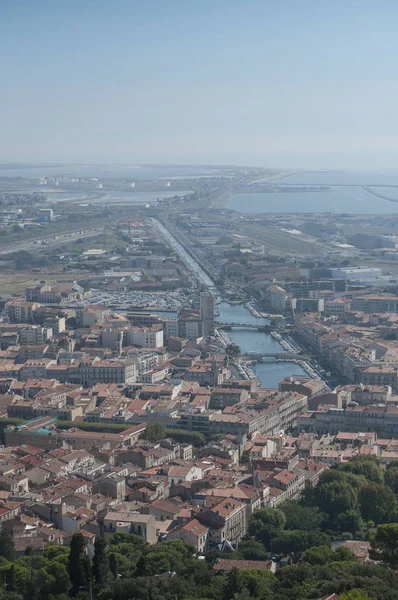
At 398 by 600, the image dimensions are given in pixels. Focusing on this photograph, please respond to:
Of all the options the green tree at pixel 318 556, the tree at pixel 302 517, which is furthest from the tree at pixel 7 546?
the tree at pixel 302 517

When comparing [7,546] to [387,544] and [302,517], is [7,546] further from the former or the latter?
[387,544]

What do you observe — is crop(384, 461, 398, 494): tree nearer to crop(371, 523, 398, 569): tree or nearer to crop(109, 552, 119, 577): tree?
crop(371, 523, 398, 569): tree

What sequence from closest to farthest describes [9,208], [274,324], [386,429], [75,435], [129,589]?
[129,589] → [75,435] → [386,429] → [274,324] → [9,208]

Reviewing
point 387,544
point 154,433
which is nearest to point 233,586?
point 387,544

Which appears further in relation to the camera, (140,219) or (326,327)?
(140,219)

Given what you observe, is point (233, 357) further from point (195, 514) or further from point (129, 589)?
point (129, 589)

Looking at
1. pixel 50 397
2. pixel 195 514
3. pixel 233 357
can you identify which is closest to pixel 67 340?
pixel 233 357
